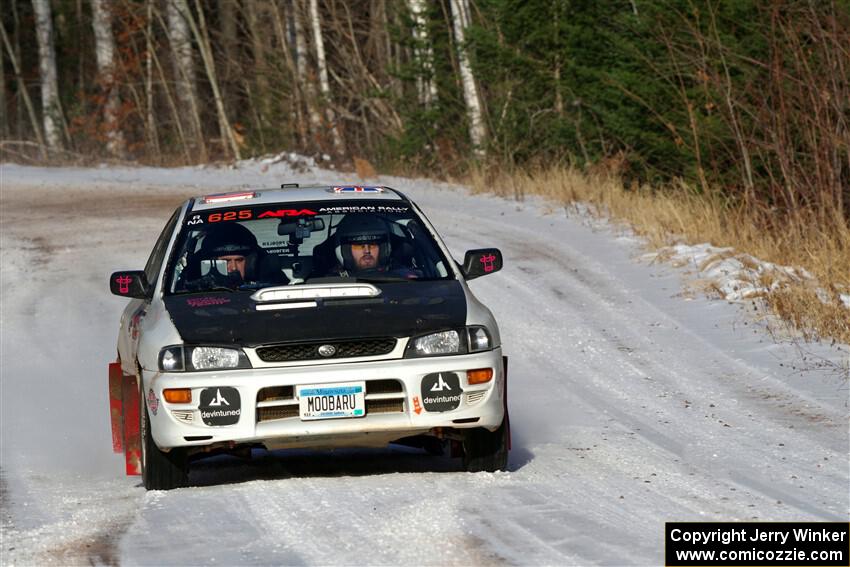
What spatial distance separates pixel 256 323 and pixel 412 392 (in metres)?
0.82

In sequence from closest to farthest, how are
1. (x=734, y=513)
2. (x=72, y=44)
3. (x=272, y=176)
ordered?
(x=734, y=513) → (x=272, y=176) → (x=72, y=44)

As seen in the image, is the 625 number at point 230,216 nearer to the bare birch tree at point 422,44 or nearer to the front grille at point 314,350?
the front grille at point 314,350

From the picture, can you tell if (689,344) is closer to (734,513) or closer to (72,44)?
(734,513)

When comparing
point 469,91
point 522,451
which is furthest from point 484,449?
point 469,91

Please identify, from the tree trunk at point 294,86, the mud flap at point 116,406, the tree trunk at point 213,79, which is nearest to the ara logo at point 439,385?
the mud flap at point 116,406

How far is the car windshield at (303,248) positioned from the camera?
7.97 meters

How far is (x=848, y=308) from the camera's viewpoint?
11.6 m

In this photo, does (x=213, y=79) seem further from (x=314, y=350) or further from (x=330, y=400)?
(x=330, y=400)

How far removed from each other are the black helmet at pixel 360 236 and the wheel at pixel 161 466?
4.89ft

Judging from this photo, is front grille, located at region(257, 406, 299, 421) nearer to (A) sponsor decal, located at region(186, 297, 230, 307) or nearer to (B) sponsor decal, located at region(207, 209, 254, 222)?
(A) sponsor decal, located at region(186, 297, 230, 307)

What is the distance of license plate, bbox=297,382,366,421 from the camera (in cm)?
680

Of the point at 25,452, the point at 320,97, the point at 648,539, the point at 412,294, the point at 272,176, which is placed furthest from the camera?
the point at 320,97

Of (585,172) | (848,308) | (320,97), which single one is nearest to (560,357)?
(848,308)

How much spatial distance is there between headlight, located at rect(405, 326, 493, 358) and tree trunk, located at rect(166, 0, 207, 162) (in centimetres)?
2711
